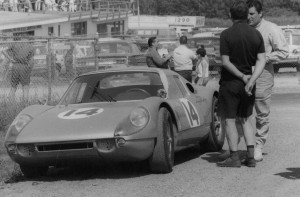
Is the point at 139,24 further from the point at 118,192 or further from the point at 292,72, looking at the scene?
the point at 118,192

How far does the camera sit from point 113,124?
8211 millimetres

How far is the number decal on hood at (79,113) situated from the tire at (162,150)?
75cm

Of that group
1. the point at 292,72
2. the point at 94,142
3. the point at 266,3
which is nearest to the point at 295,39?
the point at 292,72

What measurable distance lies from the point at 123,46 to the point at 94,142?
55.3 feet

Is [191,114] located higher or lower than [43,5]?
higher

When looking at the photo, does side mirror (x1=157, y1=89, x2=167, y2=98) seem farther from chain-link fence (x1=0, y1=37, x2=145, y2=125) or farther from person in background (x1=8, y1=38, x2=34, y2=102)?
person in background (x1=8, y1=38, x2=34, y2=102)

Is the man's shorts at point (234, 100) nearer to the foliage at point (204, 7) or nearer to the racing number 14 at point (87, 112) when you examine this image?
the racing number 14 at point (87, 112)

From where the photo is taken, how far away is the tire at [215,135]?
10266 millimetres

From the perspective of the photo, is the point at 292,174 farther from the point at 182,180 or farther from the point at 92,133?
the point at 92,133

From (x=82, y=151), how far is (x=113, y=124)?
460 mm

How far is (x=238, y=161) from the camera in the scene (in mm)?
8875

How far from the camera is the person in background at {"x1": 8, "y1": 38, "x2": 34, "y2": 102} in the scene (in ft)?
50.2

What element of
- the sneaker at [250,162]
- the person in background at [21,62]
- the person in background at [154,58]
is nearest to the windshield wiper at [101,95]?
the sneaker at [250,162]

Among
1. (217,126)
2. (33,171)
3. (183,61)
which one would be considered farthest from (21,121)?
(183,61)
